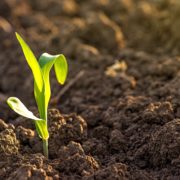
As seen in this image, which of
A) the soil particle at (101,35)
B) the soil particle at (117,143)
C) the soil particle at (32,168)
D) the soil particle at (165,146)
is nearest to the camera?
the soil particle at (32,168)

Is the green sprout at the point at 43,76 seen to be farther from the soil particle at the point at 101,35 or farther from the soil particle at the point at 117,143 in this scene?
the soil particle at the point at 101,35

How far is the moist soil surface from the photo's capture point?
1937 mm

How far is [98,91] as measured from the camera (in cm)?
273

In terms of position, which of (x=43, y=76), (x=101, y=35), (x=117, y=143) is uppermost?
(x=43, y=76)

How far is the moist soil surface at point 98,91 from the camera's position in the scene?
1.94m

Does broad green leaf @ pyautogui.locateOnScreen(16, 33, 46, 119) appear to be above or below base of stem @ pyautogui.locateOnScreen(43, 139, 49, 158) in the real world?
above

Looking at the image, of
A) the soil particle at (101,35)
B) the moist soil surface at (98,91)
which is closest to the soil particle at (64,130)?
the moist soil surface at (98,91)

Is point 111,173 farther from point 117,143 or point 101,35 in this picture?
point 101,35

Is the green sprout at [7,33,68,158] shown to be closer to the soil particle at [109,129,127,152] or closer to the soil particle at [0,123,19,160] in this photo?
the soil particle at [0,123,19,160]

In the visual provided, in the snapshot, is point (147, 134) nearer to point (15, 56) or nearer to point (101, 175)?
point (101, 175)

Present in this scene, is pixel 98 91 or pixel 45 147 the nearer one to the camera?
pixel 45 147

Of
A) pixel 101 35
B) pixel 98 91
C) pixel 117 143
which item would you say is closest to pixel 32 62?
pixel 117 143

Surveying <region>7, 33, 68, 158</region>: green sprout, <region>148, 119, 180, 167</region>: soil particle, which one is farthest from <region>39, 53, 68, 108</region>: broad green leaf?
<region>148, 119, 180, 167</region>: soil particle

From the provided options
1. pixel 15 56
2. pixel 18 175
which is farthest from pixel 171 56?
pixel 18 175
